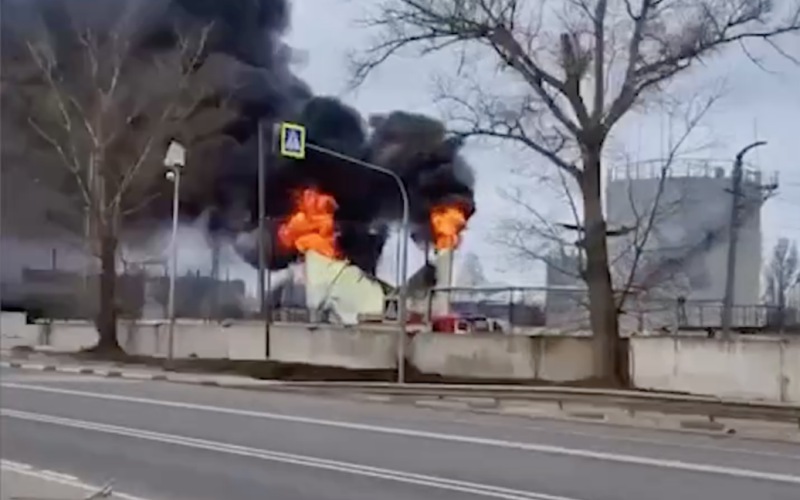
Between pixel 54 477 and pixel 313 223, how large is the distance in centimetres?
2749

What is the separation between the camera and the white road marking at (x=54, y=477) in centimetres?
941

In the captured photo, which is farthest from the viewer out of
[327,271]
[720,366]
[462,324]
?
[327,271]

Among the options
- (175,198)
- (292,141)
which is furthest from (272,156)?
(292,141)

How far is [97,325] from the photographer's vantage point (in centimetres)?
3538

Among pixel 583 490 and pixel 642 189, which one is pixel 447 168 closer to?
pixel 642 189

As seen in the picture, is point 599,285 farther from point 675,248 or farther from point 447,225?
point 447,225

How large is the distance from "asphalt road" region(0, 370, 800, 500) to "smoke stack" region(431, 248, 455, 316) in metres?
13.3

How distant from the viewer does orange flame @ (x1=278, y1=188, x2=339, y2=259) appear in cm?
3606

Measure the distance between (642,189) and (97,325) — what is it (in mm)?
16067

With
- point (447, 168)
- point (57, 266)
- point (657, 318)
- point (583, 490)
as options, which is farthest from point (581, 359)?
point (57, 266)

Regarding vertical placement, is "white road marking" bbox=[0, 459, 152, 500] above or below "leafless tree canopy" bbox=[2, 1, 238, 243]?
below

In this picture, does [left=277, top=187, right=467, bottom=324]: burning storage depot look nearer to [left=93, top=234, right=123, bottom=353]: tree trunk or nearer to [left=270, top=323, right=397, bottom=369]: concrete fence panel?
[left=270, top=323, right=397, bottom=369]: concrete fence panel

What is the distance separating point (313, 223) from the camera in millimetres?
37562

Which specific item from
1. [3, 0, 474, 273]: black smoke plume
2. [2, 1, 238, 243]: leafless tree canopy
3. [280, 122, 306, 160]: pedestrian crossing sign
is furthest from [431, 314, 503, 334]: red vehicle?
[2, 1, 238, 243]: leafless tree canopy
